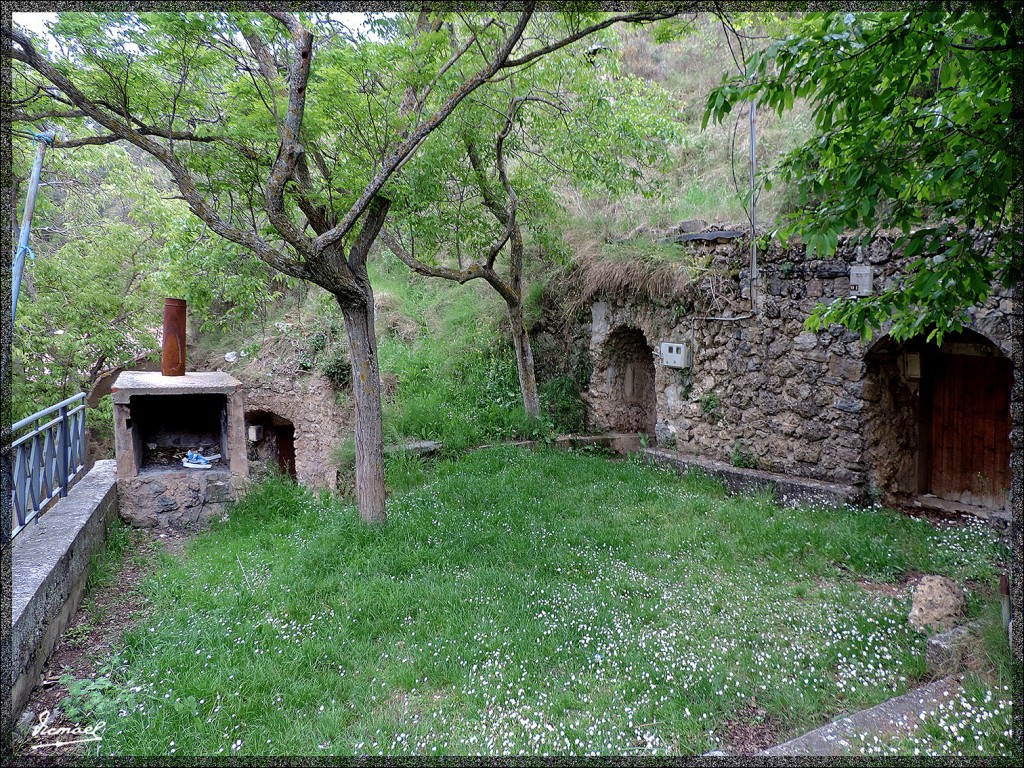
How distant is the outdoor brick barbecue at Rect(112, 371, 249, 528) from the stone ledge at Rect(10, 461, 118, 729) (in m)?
0.37

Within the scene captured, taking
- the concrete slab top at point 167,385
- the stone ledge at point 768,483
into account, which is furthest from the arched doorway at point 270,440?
the stone ledge at point 768,483

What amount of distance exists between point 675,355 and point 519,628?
5475 mm

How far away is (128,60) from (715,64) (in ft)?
49.4

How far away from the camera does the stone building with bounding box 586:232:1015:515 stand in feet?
23.1

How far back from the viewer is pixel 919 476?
7.66 metres

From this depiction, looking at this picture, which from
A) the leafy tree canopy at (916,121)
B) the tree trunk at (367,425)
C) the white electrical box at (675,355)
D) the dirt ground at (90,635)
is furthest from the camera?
the white electrical box at (675,355)

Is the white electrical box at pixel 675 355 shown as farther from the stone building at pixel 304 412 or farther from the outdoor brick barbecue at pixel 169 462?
the stone building at pixel 304 412

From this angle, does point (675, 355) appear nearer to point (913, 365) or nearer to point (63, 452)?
point (913, 365)

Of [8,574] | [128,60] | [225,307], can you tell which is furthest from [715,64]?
[8,574]

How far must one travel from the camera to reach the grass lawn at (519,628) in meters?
3.32

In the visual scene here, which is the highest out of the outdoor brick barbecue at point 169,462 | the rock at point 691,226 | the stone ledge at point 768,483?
the rock at point 691,226

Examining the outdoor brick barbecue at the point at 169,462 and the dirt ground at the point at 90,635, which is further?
→ the outdoor brick barbecue at the point at 169,462

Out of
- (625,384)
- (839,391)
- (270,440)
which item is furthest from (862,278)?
(270,440)

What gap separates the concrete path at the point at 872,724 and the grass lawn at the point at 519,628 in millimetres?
291
